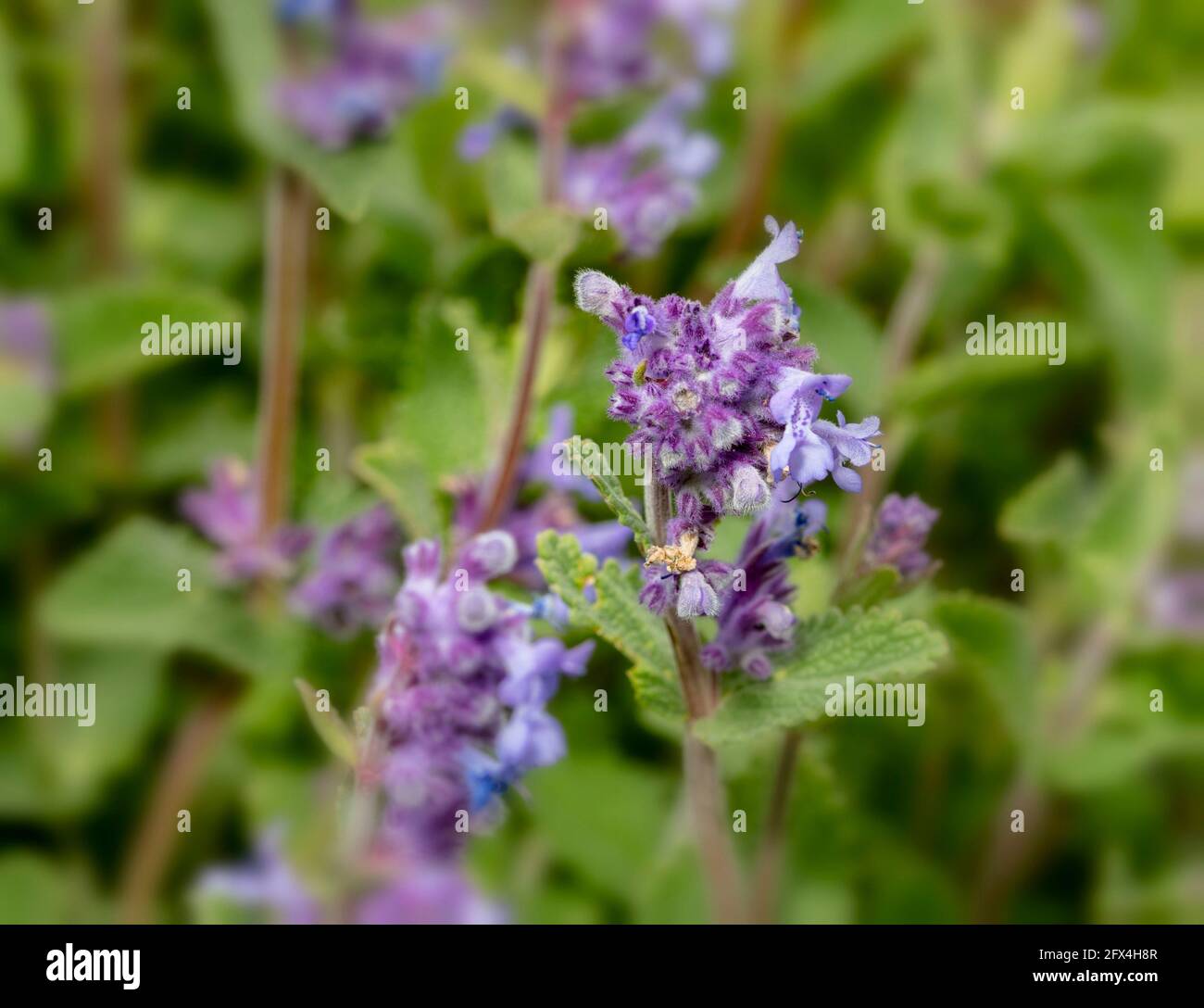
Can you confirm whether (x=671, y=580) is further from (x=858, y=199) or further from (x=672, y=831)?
(x=858, y=199)

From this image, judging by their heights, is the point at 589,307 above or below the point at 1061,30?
below

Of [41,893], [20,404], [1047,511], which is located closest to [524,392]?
[1047,511]

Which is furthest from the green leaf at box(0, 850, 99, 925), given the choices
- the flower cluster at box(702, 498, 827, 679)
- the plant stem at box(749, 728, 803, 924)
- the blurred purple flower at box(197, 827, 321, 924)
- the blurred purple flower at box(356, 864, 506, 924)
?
the flower cluster at box(702, 498, 827, 679)

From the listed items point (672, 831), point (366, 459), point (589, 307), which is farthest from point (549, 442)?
point (672, 831)

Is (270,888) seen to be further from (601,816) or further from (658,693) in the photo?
(658,693)

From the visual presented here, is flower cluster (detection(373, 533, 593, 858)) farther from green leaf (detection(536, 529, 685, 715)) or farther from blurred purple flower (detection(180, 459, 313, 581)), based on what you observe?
blurred purple flower (detection(180, 459, 313, 581))

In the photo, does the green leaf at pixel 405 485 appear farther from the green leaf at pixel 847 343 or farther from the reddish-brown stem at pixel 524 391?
the green leaf at pixel 847 343
